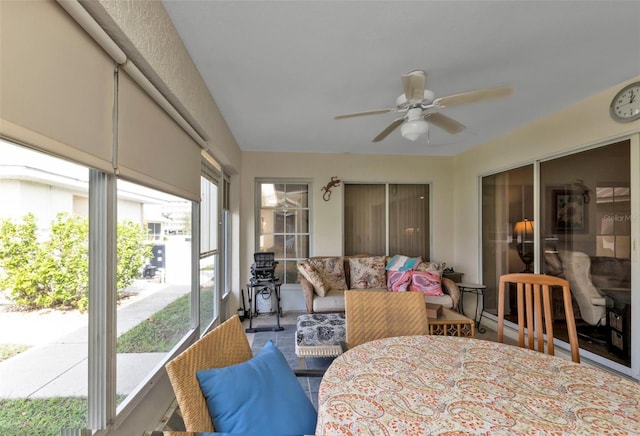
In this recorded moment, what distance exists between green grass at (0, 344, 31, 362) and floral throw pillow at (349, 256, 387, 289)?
11.8ft

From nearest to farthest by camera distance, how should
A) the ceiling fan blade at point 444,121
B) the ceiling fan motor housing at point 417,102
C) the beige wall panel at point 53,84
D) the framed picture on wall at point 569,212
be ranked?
the beige wall panel at point 53,84, the ceiling fan motor housing at point 417,102, the ceiling fan blade at point 444,121, the framed picture on wall at point 569,212

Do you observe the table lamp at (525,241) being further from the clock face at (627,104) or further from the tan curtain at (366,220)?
the tan curtain at (366,220)

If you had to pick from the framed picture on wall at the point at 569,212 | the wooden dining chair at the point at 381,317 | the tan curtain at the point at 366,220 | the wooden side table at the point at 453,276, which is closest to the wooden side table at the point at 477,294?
the wooden side table at the point at 453,276

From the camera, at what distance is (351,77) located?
89.2 inches

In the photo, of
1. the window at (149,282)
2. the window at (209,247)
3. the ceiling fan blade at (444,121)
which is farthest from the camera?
the window at (209,247)

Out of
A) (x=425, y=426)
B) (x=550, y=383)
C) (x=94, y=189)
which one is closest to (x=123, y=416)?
(x=94, y=189)

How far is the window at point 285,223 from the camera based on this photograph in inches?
182

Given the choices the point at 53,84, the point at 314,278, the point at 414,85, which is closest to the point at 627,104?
the point at 414,85

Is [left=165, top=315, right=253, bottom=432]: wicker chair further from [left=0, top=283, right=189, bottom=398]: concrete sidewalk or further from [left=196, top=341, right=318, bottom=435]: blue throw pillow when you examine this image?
[left=0, top=283, right=189, bottom=398]: concrete sidewalk

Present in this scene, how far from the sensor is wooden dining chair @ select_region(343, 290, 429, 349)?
5.78 ft

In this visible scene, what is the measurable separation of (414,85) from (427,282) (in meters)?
2.67

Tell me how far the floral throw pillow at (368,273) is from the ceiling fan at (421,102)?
225cm

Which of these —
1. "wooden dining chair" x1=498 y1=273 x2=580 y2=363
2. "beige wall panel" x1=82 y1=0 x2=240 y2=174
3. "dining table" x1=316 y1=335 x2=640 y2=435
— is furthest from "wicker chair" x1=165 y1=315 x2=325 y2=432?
"wooden dining chair" x1=498 y1=273 x2=580 y2=363

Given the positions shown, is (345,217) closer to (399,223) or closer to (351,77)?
(399,223)
